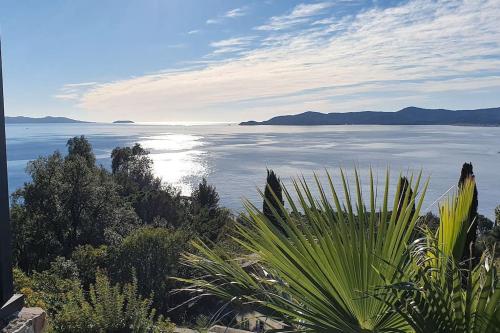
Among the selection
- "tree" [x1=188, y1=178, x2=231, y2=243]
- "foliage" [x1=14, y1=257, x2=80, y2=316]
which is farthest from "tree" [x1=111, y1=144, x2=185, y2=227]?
"foliage" [x1=14, y1=257, x2=80, y2=316]

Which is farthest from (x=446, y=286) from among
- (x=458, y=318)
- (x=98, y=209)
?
(x=98, y=209)

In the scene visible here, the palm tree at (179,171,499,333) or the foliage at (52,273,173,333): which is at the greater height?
the palm tree at (179,171,499,333)

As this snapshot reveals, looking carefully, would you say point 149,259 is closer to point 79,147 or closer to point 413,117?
point 79,147

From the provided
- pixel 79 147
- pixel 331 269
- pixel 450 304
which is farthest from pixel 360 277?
pixel 79 147

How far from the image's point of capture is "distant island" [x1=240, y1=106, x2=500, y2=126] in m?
124

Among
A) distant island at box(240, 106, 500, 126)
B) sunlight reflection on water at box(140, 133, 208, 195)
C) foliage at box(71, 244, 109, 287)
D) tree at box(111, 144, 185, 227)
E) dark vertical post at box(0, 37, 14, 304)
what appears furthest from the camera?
distant island at box(240, 106, 500, 126)

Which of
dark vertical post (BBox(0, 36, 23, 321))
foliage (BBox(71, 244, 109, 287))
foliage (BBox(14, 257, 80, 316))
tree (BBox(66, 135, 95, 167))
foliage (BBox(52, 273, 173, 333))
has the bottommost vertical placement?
foliage (BBox(71, 244, 109, 287))

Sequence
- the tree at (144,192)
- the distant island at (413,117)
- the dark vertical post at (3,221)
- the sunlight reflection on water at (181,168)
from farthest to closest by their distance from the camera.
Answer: the distant island at (413,117) < the sunlight reflection on water at (181,168) < the tree at (144,192) < the dark vertical post at (3,221)

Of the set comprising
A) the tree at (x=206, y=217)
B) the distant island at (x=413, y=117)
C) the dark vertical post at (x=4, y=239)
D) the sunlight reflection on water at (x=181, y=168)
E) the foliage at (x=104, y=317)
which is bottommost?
the sunlight reflection on water at (x=181, y=168)

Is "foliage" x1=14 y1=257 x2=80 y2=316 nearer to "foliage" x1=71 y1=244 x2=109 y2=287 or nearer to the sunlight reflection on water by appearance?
"foliage" x1=71 y1=244 x2=109 y2=287

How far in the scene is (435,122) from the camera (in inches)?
5271

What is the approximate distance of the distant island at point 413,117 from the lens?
124 m

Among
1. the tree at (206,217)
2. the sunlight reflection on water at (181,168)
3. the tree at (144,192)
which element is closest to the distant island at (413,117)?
the sunlight reflection on water at (181,168)

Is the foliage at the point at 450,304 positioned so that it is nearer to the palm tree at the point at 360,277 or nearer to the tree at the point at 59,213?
the palm tree at the point at 360,277
